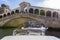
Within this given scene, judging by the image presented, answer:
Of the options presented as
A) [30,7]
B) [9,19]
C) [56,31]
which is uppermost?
[30,7]

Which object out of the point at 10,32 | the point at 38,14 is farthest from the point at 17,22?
the point at 38,14

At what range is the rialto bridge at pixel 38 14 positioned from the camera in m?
2.72

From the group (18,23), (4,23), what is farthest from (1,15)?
(18,23)

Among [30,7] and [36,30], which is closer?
[36,30]

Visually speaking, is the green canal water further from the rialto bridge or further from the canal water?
the rialto bridge

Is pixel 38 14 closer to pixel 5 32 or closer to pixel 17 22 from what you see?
pixel 17 22

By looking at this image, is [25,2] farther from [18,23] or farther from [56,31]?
[56,31]

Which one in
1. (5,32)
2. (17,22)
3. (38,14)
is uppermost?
(38,14)

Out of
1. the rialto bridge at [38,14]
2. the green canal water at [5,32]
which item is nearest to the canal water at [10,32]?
the green canal water at [5,32]

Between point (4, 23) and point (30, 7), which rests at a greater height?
point (30, 7)

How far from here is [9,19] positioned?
2.84 meters

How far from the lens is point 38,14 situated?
2756 mm

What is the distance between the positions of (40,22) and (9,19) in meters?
0.53

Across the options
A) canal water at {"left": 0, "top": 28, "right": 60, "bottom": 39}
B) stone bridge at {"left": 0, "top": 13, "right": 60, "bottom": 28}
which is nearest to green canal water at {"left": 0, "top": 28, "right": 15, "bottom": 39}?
canal water at {"left": 0, "top": 28, "right": 60, "bottom": 39}
